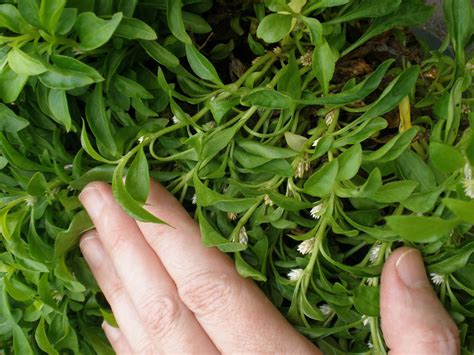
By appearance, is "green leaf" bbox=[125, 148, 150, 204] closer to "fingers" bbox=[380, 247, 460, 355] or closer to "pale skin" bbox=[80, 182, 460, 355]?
"pale skin" bbox=[80, 182, 460, 355]

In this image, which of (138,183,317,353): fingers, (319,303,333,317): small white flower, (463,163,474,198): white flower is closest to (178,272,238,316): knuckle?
(138,183,317,353): fingers

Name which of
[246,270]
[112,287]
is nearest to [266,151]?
[246,270]

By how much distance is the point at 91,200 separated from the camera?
70 cm

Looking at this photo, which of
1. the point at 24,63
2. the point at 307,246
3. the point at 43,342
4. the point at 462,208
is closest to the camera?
the point at 462,208

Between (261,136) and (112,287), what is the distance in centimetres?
33

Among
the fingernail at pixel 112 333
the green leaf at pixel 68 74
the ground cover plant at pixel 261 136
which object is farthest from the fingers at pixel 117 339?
the green leaf at pixel 68 74

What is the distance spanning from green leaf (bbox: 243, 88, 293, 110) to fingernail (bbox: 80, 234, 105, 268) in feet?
1.14

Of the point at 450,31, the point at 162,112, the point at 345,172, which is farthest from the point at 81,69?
the point at 450,31

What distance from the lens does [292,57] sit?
1.91 ft

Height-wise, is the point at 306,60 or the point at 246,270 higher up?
the point at 306,60

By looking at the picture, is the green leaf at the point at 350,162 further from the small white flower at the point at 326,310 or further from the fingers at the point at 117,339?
the fingers at the point at 117,339

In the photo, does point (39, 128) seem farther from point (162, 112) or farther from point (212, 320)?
point (212, 320)

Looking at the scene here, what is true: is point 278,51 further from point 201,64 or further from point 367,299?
point 367,299

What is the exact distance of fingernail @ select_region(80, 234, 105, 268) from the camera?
→ 783 mm
